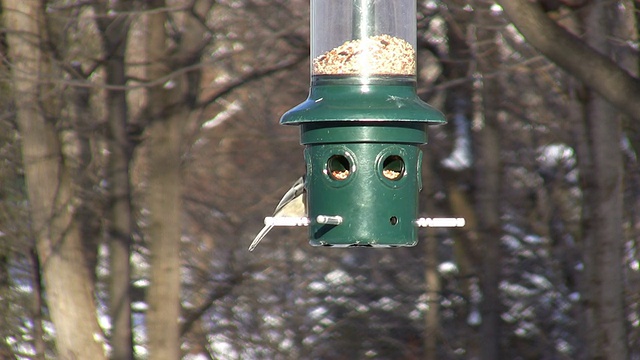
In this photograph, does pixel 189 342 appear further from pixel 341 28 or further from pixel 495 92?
pixel 341 28

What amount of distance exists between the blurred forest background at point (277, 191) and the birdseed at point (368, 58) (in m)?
1.16

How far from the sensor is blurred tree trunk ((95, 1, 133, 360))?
8.49 meters

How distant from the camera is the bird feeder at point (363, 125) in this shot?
14.1 ft

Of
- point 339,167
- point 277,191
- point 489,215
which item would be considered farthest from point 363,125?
point 277,191

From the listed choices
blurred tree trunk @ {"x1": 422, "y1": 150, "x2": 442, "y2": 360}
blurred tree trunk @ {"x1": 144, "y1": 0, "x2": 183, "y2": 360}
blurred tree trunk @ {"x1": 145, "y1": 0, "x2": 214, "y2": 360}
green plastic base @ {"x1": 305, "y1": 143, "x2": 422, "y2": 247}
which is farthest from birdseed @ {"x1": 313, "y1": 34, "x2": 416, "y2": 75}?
blurred tree trunk @ {"x1": 422, "y1": 150, "x2": 442, "y2": 360}

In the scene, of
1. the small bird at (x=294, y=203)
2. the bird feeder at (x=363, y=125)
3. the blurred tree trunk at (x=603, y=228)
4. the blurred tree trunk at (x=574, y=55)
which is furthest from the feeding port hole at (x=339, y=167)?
the blurred tree trunk at (x=603, y=228)

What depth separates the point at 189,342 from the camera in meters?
11.5

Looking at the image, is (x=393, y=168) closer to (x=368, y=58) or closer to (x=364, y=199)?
(x=364, y=199)

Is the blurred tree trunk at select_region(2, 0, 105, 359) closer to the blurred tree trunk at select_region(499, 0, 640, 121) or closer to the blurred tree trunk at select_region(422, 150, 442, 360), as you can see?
the blurred tree trunk at select_region(422, 150, 442, 360)

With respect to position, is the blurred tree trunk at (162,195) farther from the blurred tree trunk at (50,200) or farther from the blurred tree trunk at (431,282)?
the blurred tree trunk at (431,282)

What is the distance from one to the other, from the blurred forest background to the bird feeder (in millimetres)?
1225

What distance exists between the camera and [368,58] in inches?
176

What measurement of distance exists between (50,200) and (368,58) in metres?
4.51

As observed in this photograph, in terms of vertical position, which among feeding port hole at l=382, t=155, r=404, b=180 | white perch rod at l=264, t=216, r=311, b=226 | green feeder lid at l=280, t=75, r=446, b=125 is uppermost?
green feeder lid at l=280, t=75, r=446, b=125
